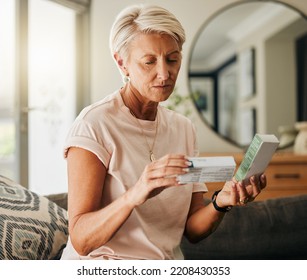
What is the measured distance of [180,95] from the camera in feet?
10.3

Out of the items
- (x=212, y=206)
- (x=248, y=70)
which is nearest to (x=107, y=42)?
(x=248, y=70)

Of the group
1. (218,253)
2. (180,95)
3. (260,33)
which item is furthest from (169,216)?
(260,33)

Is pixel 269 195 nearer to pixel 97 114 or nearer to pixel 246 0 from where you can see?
pixel 246 0

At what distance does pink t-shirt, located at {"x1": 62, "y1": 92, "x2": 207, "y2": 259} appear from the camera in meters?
1.02

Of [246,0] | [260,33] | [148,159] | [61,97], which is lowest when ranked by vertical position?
[148,159]

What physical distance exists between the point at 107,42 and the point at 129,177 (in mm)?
2223

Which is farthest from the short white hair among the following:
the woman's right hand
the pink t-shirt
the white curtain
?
the white curtain

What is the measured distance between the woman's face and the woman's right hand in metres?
0.20

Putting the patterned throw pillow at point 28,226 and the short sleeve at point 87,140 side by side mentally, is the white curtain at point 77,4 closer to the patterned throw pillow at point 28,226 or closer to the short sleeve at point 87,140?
the patterned throw pillow at point 28,226

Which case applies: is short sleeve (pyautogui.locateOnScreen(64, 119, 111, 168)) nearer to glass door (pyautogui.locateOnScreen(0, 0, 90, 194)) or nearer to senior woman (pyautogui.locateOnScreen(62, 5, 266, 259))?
senior woman (pyautogui.locateOnScreen(62, 5, 266, 259))

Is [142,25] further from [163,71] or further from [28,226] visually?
[28,226]

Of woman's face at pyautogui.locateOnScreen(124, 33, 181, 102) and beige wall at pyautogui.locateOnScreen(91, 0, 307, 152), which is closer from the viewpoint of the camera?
woman's face at pyautogui.locateOnScreen(124, 33, 181, 102)

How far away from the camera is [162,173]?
0.84m
